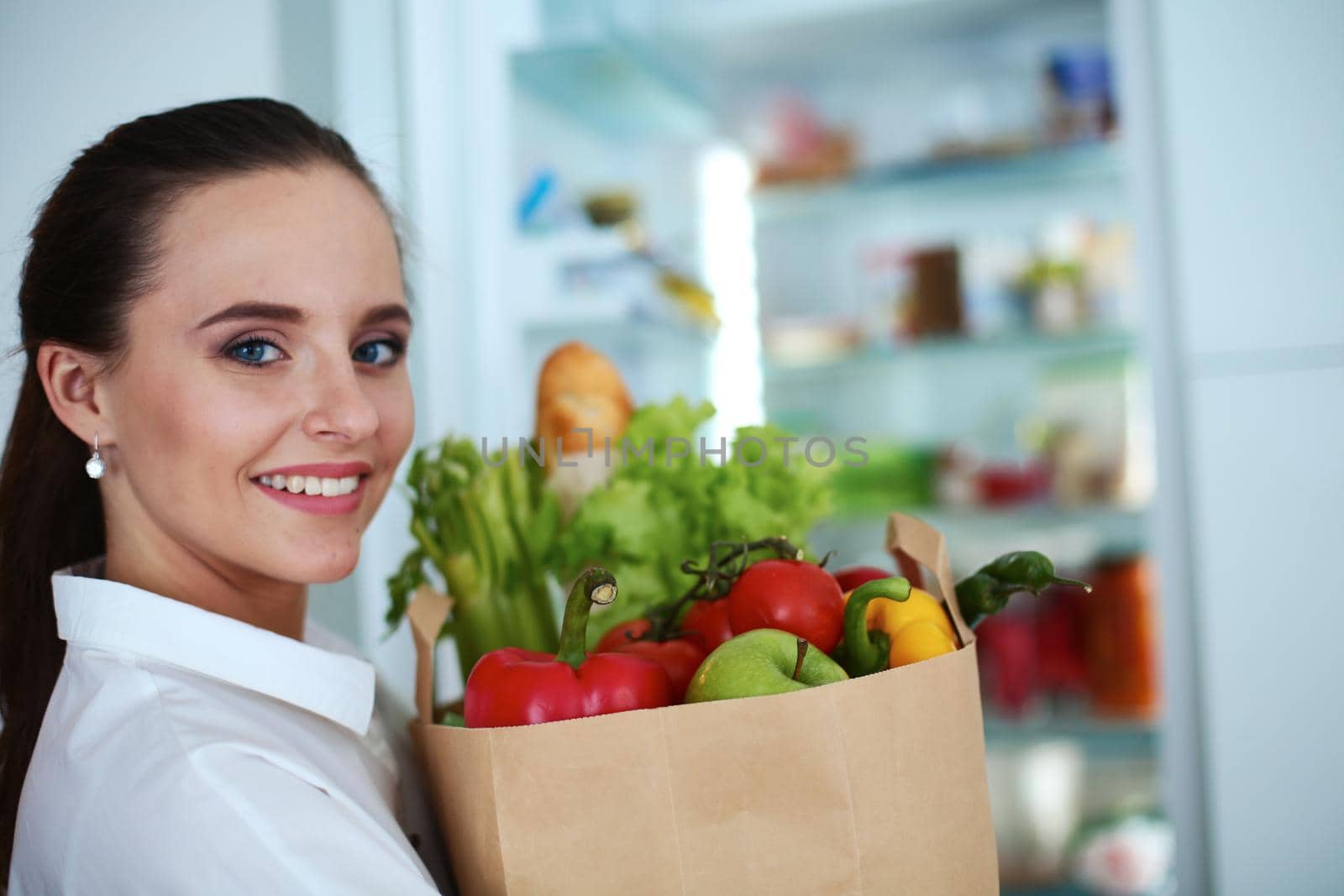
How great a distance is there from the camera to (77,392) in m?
0.85

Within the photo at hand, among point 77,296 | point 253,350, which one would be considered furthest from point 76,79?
point 253,350

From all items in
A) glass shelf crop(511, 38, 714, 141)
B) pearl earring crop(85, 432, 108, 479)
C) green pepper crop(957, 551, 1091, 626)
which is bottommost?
green pepper crop(957, 551, 1091, 626)

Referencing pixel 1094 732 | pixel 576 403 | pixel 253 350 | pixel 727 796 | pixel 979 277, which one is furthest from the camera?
pixel 979 277

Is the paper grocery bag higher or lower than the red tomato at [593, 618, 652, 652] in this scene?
lower

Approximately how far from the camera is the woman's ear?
839 millimetres

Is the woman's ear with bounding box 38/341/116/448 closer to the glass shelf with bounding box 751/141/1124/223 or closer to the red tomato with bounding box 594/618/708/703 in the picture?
the red tomato with bounding box 594/618/708/703

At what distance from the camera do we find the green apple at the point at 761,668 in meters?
0.63

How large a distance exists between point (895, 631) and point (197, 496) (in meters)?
0.52

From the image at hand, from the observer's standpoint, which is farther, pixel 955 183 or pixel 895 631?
pixel 955 183

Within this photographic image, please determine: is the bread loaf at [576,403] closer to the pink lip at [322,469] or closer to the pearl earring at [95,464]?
the pink lip at [322,469]

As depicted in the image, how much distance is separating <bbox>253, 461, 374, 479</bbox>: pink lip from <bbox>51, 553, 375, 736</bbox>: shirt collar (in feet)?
0.38

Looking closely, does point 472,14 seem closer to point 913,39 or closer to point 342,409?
point 342,409

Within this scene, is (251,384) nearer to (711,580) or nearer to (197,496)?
(197,496)

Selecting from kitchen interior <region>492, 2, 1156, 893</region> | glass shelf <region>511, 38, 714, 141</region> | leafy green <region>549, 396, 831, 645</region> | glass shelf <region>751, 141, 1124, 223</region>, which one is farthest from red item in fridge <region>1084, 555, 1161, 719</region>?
leafy green <region>549, 396, 831, 645</region>
